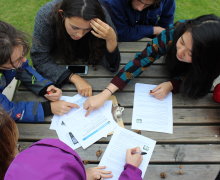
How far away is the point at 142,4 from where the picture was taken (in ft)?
5.73

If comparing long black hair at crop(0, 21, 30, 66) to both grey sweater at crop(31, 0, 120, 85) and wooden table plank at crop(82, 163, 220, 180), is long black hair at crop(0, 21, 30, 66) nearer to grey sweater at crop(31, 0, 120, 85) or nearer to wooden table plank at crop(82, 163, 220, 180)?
grey sweater at crop(31, 0, 120, 85)

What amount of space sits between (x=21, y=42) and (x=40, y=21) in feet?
0.96

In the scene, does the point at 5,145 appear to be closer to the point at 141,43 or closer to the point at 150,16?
the point at 141,43

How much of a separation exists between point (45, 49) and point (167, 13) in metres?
1.21

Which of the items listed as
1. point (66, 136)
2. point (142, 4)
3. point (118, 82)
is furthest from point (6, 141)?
point (142, 4)

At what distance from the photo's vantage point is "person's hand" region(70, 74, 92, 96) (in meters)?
1.59

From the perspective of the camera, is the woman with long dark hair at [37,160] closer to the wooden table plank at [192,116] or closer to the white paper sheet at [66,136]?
the white paper sheet at [66,136]

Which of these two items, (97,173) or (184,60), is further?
(184,60)

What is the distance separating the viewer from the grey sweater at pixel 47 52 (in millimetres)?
1599

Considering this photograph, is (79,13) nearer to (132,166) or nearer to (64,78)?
(64,78)

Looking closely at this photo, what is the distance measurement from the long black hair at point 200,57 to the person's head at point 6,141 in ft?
3.63

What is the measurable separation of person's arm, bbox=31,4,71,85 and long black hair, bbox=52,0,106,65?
0.20ft

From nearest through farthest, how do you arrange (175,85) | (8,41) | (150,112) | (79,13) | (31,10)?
(8,41) → (79,13) → (150,112) → (175,85) → (31,10)

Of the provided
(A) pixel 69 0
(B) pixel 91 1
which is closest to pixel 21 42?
(A) pixel 69 0
